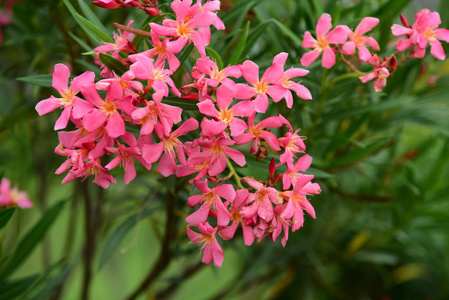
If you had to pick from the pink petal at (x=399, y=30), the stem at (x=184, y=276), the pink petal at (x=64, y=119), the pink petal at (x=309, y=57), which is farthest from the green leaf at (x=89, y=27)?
the stem at (x=184, y=276)

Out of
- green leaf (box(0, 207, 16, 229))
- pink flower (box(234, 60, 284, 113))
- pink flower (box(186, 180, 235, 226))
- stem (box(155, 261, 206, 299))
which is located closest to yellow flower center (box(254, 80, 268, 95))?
pink flower (box(234, 60, 284, 113))

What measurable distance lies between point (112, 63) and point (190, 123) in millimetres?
110

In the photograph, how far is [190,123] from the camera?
49cm

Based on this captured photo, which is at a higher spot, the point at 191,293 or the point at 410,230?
the point at 410,230

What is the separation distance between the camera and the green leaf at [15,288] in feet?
2.49

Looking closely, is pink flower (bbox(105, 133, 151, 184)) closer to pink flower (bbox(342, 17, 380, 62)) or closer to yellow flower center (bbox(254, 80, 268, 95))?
yellow flower center (bbox(254, 80, 268, 95))

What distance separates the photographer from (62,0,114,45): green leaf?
1.80 feet

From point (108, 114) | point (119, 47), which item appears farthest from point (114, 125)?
point (119, 47)

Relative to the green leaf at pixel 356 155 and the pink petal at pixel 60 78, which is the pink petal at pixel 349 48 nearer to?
the green leaf at pixel 356 155

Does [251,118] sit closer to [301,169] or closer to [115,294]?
[301,169]

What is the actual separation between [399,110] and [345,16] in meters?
0.21

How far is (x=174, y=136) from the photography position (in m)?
0.49

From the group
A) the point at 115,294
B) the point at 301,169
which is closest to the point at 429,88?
the point at 301,169

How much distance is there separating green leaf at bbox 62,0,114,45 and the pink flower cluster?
0.06 meters
